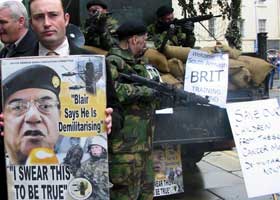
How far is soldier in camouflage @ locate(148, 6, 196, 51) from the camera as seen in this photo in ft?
17.9

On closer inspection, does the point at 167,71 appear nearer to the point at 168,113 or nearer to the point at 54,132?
the point at 168,113

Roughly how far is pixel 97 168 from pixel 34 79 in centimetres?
49

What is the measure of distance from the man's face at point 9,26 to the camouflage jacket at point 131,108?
2.82ft

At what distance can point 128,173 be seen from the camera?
3.61m

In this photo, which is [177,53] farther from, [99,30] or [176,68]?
[99,30]

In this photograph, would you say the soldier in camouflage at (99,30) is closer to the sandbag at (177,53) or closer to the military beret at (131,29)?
the sandbag at (177,53)

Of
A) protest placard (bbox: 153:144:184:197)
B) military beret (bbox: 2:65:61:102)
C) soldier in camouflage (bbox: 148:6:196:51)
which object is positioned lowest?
protest placard (bbox: 153:144:184:197)

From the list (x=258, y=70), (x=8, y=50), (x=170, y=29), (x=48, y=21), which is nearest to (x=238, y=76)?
(x=258, y=70)

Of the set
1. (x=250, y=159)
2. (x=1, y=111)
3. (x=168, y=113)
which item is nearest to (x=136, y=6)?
(x=168, y=113)

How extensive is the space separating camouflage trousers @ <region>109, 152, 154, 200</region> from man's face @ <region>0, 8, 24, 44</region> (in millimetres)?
1196

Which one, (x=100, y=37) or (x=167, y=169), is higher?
(x=100, y=37)

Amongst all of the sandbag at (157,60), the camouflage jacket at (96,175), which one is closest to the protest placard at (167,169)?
the sandbag at (157,60)

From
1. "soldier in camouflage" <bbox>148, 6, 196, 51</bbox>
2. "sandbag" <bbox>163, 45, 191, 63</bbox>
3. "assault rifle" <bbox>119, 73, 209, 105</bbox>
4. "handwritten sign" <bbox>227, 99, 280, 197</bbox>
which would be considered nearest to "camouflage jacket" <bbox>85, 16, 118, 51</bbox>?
"sandbag" <bbox>163, 45, 191, 63</bbox>

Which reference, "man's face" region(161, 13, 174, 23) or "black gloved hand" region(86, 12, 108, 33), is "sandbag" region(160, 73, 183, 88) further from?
"man's face" region(161, 13, 174, 23)
